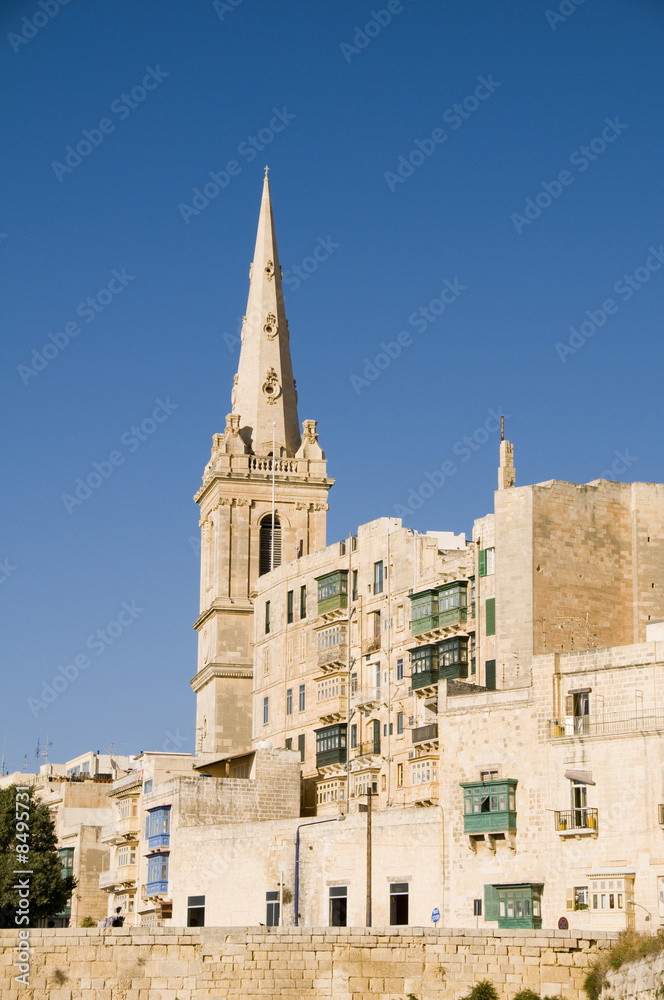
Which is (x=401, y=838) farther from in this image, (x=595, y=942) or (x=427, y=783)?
(x=595, y=942)

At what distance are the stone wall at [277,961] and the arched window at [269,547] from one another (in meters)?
39.7

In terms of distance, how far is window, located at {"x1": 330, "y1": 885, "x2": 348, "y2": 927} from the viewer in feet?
160

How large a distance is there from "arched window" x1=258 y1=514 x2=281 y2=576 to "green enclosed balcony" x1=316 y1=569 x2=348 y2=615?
45.8 ft

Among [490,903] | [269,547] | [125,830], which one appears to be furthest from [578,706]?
[269,547]

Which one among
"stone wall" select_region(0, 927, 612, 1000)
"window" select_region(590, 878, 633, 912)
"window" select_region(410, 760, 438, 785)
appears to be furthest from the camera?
"window" select_region(410, 760, 438, 785)

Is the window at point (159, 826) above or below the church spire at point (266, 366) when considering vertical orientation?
below

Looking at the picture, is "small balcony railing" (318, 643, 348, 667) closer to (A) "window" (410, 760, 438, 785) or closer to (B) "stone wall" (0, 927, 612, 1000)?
(A) "window" (410, 760, 438, 785)

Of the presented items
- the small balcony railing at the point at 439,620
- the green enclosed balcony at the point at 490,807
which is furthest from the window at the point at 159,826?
the green enclosed balcony at the point at 490,807

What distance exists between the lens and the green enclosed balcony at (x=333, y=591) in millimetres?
62125

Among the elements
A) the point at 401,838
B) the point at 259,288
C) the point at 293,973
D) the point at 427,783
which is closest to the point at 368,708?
the point at 427,783

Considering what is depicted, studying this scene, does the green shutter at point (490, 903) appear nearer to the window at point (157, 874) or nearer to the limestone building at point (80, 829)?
the window at point (157, 874)

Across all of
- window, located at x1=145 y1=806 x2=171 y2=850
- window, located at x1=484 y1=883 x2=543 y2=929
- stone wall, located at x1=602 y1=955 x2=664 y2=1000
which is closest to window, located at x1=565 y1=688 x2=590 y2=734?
window, located at x1=484 y1=883 x2=543 y2=929

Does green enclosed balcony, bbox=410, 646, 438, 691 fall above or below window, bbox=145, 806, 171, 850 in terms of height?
above

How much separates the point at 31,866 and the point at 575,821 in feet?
94.9
